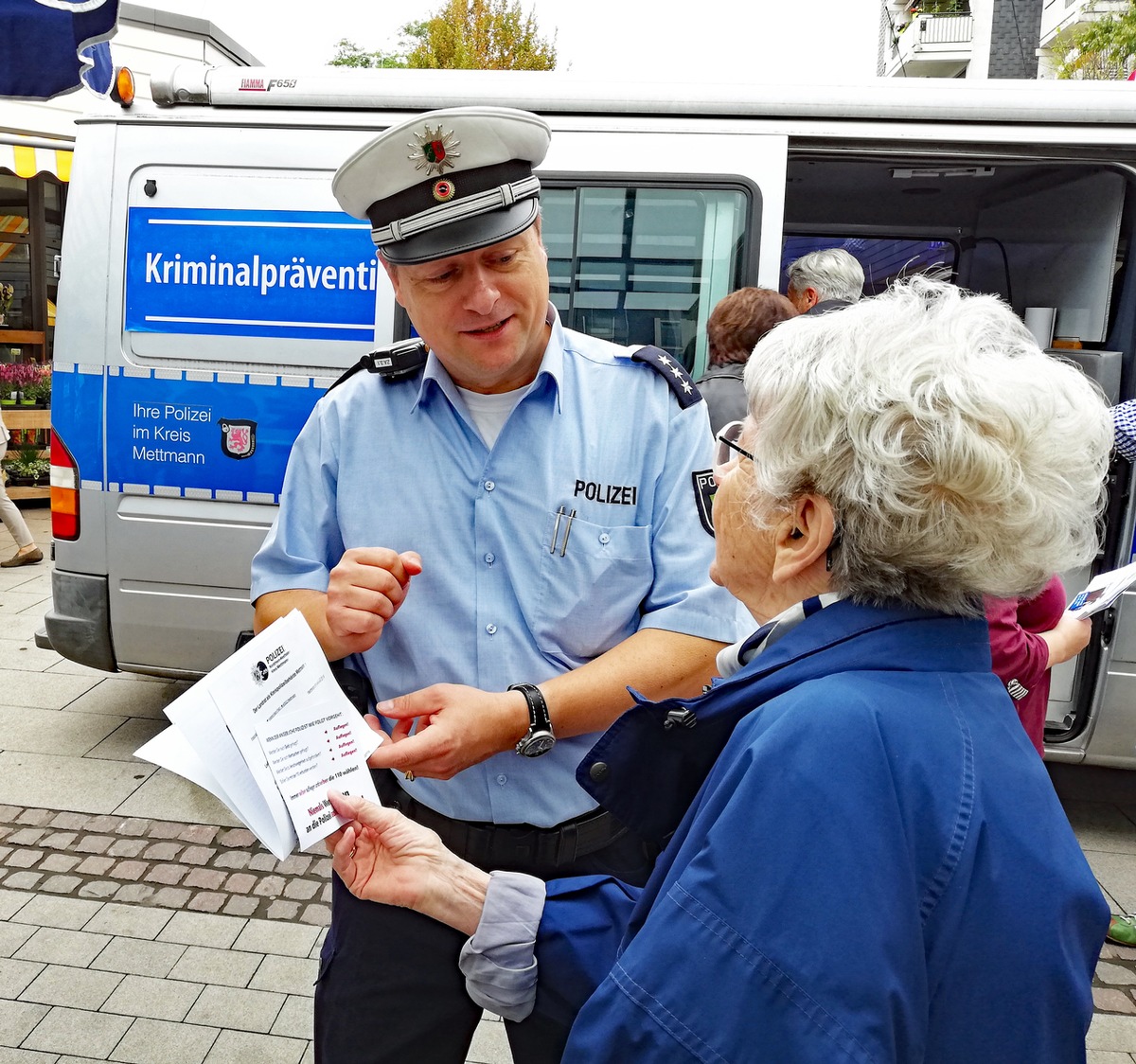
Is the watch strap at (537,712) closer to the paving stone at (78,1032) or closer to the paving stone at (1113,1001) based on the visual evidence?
the paving stone at (78,1032)

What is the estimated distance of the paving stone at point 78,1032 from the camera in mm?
2537

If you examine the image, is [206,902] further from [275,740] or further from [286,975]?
[275,740]

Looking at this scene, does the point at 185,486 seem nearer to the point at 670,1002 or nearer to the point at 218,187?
the point at 218,187

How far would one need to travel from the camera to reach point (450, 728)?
148cm

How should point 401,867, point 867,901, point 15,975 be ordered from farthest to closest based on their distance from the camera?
point 15,975, point 401,867, point 867,901

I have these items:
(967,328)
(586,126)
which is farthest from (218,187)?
(967,328)

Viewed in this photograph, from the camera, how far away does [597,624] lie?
5.52 feet

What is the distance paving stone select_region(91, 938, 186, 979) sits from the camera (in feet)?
9.39

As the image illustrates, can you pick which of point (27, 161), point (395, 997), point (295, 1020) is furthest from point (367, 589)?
point (27, 161)

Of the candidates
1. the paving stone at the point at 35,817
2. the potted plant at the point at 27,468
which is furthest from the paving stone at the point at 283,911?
the potted plant at the point at 27,468

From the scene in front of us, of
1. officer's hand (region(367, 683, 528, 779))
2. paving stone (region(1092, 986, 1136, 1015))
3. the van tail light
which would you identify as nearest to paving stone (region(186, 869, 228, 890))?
the van tail light

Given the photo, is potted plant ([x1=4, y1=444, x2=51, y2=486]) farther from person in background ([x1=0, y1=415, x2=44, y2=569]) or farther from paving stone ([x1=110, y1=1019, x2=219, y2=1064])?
paving stone ([x1=110, y1=1019, x2=219, y2=1064])

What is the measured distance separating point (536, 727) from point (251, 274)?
2.80 meters

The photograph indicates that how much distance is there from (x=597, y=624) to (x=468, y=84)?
9.04 feet
